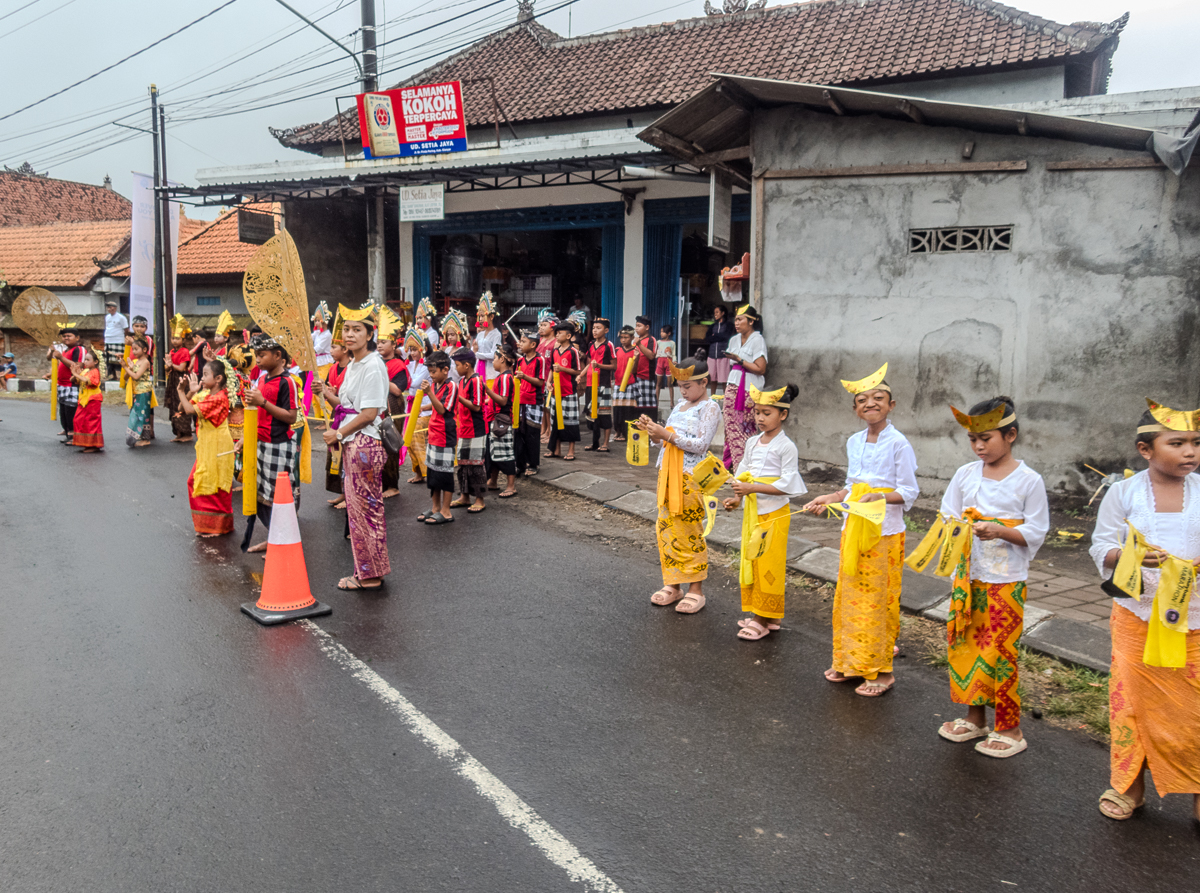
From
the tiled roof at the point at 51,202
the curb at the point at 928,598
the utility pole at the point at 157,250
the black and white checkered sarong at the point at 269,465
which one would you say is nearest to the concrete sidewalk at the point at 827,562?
the curb at the point at 928,598

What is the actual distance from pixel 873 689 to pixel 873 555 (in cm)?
71

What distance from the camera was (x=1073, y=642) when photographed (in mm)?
5098

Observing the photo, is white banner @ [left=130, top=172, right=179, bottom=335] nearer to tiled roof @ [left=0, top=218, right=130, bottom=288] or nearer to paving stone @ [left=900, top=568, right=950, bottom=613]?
tiled roof @ [left=0, top=218, right=130, bottom=288]

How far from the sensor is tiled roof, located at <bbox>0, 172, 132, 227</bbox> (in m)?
35.5

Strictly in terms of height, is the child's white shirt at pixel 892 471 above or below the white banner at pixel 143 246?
below

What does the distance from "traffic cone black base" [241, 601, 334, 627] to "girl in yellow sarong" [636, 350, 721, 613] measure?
2255 millimetres

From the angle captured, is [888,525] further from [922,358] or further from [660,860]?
[922,358]

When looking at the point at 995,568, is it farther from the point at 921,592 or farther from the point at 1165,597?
the point at 921,592

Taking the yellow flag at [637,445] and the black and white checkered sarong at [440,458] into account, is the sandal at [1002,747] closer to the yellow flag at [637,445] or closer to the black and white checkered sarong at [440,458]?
the yellow flag at [637,445]

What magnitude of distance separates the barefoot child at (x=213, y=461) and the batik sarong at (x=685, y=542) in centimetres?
409

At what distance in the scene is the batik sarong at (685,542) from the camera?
568cm

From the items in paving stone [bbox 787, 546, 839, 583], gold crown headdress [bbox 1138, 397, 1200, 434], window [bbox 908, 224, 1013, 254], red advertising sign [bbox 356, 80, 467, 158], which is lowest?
paving stone [bbox 787, 546, 839, 583]

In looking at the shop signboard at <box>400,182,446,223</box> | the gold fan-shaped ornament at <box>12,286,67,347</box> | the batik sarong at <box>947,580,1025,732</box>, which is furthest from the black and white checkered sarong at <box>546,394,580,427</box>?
the gold fan-shaped ornament at <box>12,286,67,347</box>

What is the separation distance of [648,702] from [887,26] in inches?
621
